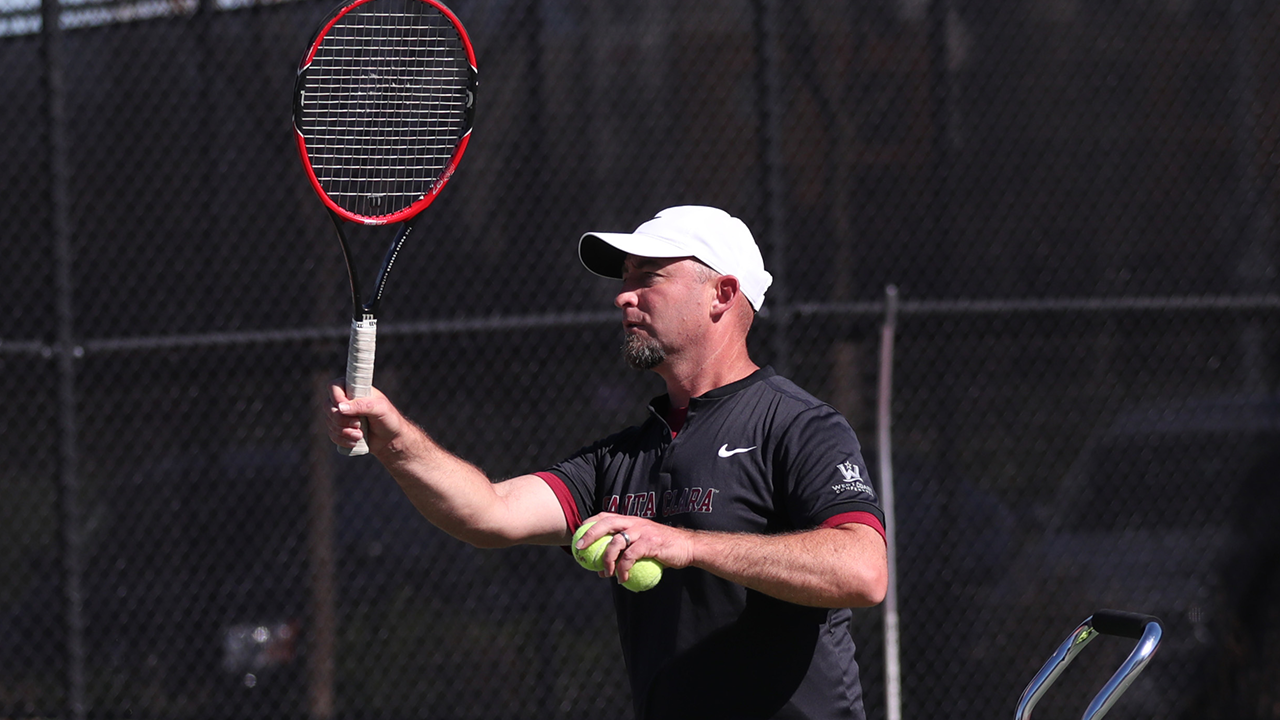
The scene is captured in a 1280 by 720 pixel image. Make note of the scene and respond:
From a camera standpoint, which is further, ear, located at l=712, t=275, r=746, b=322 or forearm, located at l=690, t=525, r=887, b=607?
ear, located at l=712, t=275, r=746, b=322

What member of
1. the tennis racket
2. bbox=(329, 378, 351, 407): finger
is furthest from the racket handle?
the tennis racket

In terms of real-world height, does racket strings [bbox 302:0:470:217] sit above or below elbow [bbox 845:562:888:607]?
above

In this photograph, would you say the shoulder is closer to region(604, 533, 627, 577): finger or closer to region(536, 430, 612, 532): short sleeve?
region(536, 430, 612, 532): short sleeve

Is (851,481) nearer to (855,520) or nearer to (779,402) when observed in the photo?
(855,520)

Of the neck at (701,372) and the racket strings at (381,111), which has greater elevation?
the racket strings at (381,111)

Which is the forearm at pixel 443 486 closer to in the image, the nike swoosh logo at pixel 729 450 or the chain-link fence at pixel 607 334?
the nike swoosh logo at pixel 729 450

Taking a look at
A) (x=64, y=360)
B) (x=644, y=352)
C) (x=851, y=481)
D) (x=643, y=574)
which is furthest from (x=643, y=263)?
(x=64, y=360)

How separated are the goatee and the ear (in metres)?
0.15

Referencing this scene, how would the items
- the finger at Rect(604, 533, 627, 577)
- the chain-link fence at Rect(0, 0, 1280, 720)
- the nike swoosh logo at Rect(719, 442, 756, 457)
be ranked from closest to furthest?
the finger at Rect(604, 533, 627, 577)
the nike swoosh logo at Rect(719, 442, 756, 457)
the chain-link fence at Rect(0, 0, 1280, 720)

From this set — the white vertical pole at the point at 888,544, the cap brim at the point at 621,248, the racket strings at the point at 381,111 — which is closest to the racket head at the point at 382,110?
the racket strings at the point at 381,111

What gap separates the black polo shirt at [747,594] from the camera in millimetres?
2459

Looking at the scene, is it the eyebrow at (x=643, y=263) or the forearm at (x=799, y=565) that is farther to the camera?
the eyebrow at (x=643, y=263)

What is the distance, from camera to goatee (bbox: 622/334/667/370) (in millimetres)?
2760

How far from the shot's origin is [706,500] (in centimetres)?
255
